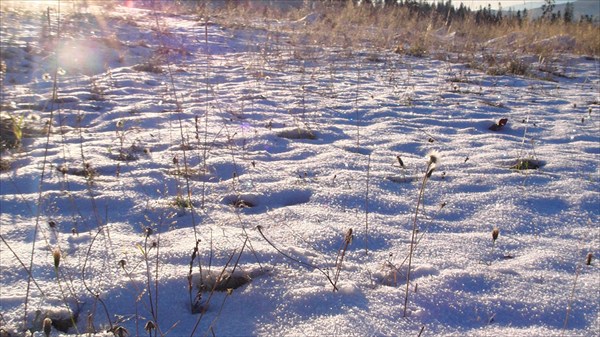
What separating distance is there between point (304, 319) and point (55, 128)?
290 cm

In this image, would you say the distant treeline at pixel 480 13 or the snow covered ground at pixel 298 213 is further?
the distant treeline at pixel 480 13

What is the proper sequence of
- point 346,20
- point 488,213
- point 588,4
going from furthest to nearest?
point 588,4 < point 346,20 < point 488,213

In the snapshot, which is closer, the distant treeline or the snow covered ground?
the snow covered ground

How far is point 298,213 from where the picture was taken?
2145 millimetres

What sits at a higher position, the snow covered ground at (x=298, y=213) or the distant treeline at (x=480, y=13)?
the distant treeline at (x=480, y=13)

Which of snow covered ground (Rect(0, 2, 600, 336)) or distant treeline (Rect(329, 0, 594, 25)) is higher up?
distant treeline (Rect(329, 0, 594, 25))

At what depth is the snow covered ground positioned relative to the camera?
4.69 feet

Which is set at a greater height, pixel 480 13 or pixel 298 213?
pixel 480 13

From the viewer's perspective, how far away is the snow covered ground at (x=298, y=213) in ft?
4.69

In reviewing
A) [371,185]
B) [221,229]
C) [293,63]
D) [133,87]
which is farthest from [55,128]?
[293,63]

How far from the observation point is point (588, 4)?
200ft

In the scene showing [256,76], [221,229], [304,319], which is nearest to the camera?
[304,319]

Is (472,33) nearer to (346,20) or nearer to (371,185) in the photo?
(346,20)

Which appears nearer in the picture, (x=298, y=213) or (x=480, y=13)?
(x=298, y=213)
